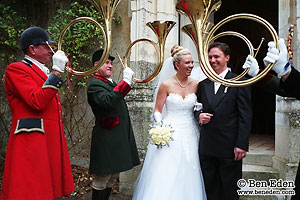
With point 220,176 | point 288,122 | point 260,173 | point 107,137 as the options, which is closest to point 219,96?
point 220,176

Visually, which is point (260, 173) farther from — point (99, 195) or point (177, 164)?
point (99, 195)

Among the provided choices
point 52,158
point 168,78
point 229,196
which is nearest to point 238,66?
point 168,78

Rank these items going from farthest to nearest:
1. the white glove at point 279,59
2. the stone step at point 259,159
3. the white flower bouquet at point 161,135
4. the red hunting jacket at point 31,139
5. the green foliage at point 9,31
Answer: the green foliage at point 9,31
the stone step at point 259,159
the white flower bouquet at point 161,135
the red hunting jacket at point 31,139
the white glove at point 279,59

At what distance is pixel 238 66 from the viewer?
973cm

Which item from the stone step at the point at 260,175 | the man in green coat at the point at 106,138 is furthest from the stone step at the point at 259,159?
the man in green coat at the point at 106,138

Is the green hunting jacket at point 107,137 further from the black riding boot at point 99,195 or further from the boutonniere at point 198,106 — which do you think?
the boutonniere at point 198,106

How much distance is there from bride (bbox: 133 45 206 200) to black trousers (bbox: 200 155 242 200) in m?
0.09

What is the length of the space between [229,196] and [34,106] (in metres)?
2.17

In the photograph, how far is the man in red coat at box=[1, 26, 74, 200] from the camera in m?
2.33

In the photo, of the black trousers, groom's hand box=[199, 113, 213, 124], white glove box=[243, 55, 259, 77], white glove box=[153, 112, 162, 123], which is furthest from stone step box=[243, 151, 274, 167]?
Result: white glove box=[243, 55, 259, 77]

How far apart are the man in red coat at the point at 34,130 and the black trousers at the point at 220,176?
1.53m

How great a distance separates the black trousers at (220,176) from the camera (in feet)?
9.84

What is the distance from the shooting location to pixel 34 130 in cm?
240

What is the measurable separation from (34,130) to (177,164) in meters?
1.62
